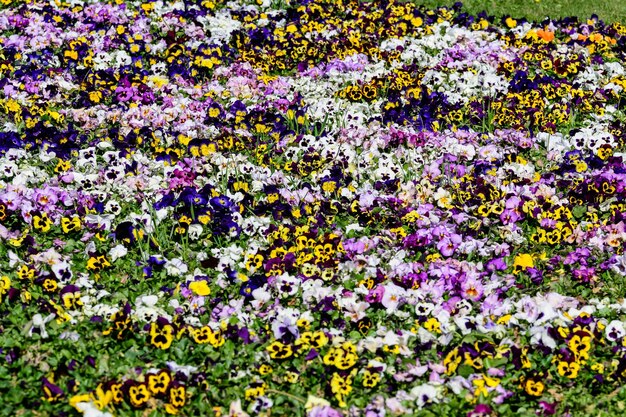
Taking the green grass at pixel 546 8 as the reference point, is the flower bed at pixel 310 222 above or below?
below

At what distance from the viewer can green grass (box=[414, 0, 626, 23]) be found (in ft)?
37.9

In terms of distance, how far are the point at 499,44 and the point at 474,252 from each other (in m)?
4.91

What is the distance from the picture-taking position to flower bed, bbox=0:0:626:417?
202 inches

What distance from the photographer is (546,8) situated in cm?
1193

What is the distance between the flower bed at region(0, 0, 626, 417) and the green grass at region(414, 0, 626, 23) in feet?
3.81

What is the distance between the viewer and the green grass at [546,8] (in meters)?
11.5

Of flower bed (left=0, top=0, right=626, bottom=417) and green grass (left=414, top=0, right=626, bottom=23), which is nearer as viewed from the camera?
flower bed (left=0, top=0, right=626, bottom=417)

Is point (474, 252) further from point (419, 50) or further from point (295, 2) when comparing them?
point (295, 2)

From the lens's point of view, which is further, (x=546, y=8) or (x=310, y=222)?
(x=546, y=8)

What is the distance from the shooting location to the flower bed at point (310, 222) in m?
5.13

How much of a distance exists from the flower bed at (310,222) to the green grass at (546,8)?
116cm

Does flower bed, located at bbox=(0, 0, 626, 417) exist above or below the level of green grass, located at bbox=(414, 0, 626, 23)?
below

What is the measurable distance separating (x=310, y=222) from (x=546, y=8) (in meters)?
7.15

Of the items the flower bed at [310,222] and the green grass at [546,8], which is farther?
the green grass at [546,8]
